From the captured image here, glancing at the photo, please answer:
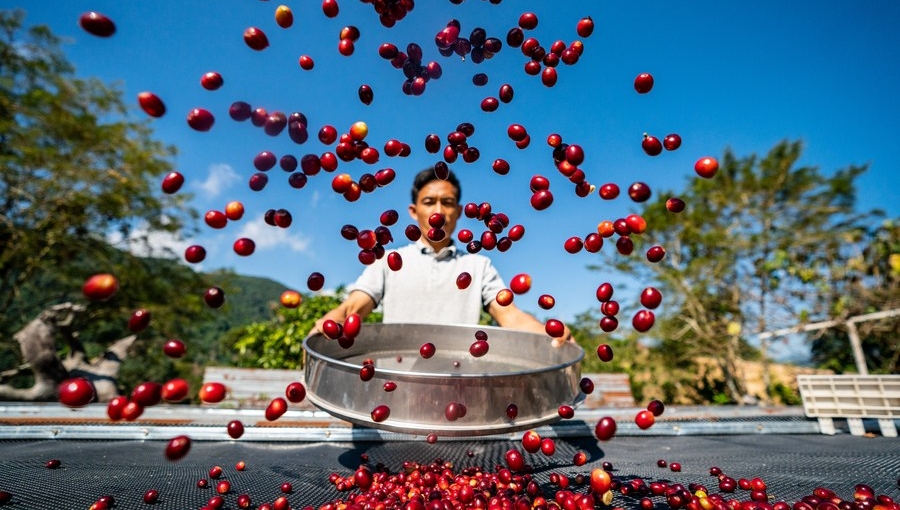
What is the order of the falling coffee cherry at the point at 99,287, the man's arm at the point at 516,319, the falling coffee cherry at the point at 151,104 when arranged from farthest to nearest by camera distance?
1. the man's arm at the point at 516,319
2. the falling coffee cherry at the point at 151,104
3. the falling coffee cherry at the point at 99,287

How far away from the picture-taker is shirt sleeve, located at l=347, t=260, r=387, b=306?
3.60 metres

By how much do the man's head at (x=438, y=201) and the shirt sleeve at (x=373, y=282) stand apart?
0.50m

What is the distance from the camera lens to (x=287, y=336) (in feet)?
21.2

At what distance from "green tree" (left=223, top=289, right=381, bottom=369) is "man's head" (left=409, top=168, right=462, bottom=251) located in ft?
9.63

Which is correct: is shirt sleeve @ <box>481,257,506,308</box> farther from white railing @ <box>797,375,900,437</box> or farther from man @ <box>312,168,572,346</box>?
white railing @ <box>797,375,900,437</box>

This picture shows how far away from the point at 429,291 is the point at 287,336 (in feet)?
11.9

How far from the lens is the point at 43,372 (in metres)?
8.11

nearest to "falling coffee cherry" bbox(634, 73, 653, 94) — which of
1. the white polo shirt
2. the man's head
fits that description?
the man's head

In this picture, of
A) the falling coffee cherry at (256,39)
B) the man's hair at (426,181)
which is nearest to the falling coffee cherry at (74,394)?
the falling coffee cherry at (256,39)

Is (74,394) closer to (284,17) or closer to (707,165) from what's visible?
(284,17)

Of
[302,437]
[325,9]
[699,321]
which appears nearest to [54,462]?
[302,437]

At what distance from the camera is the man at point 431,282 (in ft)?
11.7

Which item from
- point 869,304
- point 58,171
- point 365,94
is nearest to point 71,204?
point 58,171

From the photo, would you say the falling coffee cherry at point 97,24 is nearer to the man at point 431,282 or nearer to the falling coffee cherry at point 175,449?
the falling coffee cherry at point 175,449
